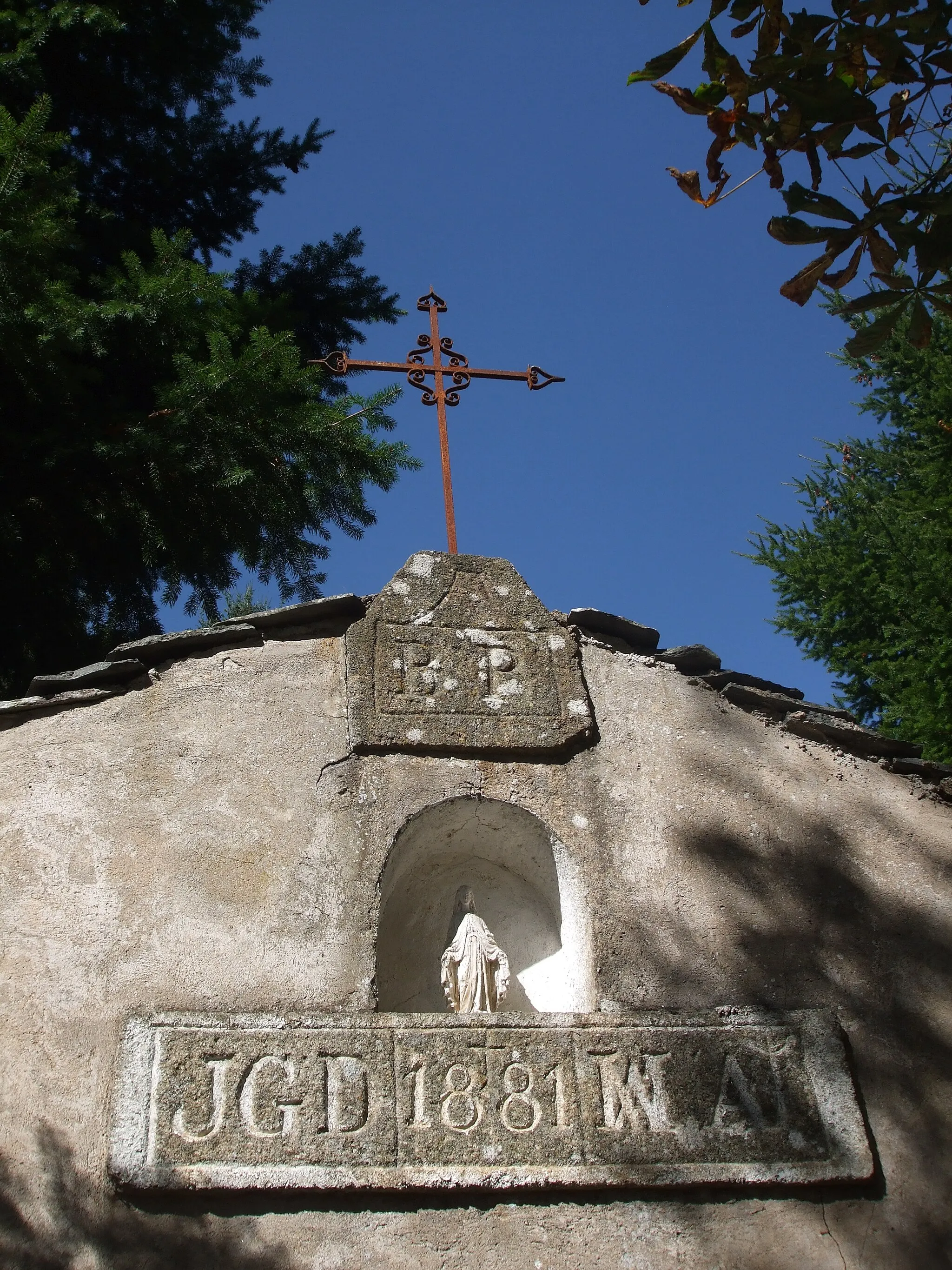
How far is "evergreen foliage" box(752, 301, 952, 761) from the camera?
8039mm

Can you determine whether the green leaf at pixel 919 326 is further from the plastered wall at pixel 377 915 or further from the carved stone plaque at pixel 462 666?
the carved stone plaque at pixel 462 666

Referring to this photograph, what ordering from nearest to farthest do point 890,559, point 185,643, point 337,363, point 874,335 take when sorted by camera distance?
point 874,335, point 185,643, point 337,363, point 890,559

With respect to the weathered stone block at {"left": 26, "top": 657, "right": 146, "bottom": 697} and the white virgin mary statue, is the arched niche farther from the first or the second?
the weathered stone block at {"left": 26, "top": 657, "right": 146, "bottom": 697}

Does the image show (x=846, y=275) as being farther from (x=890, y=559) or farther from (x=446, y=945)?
(x=890, y=559)

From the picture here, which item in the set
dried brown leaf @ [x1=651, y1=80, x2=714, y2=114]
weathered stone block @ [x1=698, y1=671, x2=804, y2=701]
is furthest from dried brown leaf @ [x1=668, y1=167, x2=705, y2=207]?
weathered stone block @ [x1=698, y1=671, x2=804, y2=701]

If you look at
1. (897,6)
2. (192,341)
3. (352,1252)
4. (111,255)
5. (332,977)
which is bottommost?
(352,1252)

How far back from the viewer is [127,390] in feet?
23.4

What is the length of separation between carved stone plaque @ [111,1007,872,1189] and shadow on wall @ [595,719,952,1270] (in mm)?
132

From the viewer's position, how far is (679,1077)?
12.8 ft

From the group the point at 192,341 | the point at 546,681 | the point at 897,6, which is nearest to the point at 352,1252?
the point at 546,681

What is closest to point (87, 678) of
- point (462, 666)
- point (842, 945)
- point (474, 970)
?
point (462, 666)

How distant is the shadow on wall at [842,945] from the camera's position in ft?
12.5

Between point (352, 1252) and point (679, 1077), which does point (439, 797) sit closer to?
point (679, 1077)

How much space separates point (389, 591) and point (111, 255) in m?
3.97
